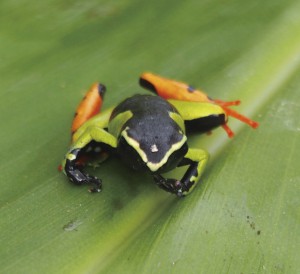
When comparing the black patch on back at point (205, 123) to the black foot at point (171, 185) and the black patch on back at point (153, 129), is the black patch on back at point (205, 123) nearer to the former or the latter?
the black patch on back at point (153, 129)

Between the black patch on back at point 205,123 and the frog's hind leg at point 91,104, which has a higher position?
the frog's hind leg at point 91,104

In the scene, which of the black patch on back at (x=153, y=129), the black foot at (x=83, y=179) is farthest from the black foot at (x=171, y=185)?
the black foot at (x=83, y=179)

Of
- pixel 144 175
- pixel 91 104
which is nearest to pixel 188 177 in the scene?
pixel 144 175

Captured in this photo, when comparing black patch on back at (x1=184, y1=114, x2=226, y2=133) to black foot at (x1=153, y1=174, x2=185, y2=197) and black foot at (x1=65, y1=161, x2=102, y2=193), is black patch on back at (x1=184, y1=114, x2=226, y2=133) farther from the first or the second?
black foot at (x1=65, y1=161, x2=102, y2=193)

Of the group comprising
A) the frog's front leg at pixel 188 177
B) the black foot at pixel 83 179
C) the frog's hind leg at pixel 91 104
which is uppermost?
the frog's hind leg at pixel 91 104

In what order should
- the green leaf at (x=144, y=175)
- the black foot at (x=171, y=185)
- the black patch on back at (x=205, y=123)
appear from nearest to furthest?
the green leaf at (x=144, y=175) < the black foot at (x=171, y=185) < the black patch on back at (x=205, y=123)

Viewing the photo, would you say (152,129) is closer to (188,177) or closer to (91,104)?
(188,177)

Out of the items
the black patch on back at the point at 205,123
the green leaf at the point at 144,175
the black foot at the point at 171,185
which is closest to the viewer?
the green leaf at the point at 144,175
